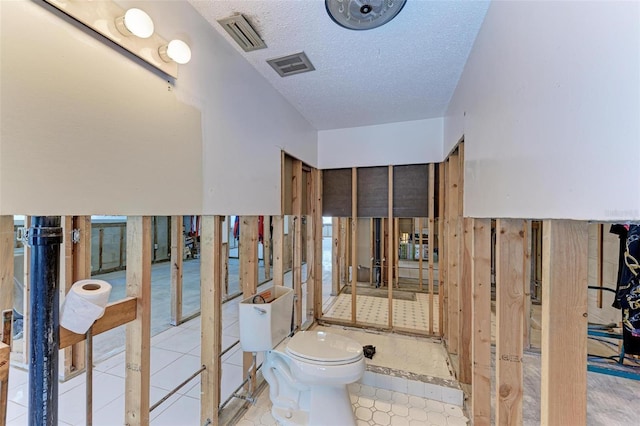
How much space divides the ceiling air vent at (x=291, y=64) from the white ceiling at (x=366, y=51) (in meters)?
0.04

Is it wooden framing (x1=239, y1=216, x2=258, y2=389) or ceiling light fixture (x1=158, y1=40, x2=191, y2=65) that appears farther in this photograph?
wooden framing (x1=239, y1=216, x2=258, y2=389)

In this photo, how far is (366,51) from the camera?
5.50 ft

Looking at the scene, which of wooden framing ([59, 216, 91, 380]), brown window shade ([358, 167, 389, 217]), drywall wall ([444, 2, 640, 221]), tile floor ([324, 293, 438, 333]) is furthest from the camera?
tile floor ([324, 293, 438, 333])

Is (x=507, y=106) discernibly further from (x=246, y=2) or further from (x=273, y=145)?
(x=273, y=145)

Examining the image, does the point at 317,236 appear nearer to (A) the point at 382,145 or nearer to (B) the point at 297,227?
(B) the point at 297,227

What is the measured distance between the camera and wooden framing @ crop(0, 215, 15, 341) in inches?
32.0

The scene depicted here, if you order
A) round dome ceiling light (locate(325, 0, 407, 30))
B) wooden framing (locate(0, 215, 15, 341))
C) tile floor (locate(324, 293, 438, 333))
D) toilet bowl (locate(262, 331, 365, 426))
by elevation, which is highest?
round dome ceiling light (locate(325, 0, 407, 30))

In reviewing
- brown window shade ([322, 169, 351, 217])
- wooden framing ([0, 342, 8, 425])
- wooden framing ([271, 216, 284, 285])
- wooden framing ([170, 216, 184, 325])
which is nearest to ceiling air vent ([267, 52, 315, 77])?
wooden framing ([271, 216, 284, 285])

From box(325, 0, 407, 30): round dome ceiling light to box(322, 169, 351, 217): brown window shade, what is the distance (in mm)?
1874

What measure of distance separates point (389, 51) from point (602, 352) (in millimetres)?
3611

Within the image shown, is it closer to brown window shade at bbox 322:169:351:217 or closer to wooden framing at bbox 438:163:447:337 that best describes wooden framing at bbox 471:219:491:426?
wooden framing at bbox 438:163:447:337

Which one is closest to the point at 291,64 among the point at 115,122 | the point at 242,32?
the point at 242,32

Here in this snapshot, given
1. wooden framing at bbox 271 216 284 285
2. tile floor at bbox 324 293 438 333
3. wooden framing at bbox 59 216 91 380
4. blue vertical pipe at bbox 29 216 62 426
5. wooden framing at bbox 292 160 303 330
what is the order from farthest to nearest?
tile floor at bbox 324 293 438 333 < wooden framing at bbox 292 160 303 330 < wooden framing at bbox 271 216 284 285 < wooden framing at bbox 59 216 91 380 < blue vertical pipe at bbox 29 216 62 426

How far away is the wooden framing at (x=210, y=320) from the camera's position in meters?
1.57
